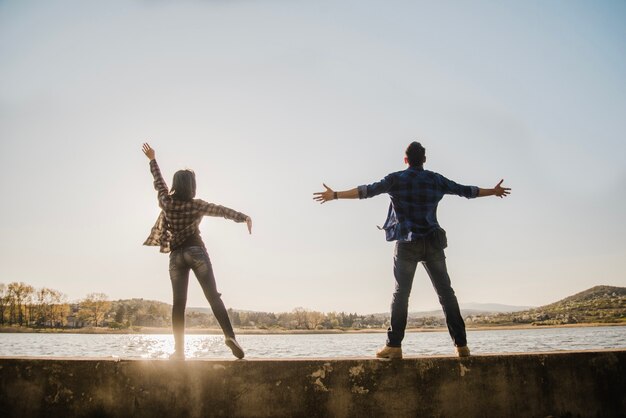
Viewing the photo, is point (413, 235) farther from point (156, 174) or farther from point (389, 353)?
point (156, 174)

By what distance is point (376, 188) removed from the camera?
4.68 metres

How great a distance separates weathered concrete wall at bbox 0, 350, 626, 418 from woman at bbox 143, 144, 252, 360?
0.94 metres

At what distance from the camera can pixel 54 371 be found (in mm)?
3807

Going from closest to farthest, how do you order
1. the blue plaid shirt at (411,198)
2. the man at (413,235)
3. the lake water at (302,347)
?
the man at (413,235) < the blue plaid shirt at (411,198) < the lake water at (302,347)

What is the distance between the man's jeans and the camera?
4.48 meters

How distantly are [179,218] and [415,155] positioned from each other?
9.89 ft

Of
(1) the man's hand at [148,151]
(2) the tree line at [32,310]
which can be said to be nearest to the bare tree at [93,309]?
(2) the tree line at [32,310]

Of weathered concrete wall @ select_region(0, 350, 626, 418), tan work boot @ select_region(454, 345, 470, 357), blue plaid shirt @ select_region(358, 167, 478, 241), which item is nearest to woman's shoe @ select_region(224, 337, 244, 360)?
weathered concrete wall @ select_region(0, 350, 626, 418)

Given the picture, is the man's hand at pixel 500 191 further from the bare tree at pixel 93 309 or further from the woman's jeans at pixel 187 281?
the bare tree at pixel 93 309

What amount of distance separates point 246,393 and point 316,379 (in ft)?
2.18

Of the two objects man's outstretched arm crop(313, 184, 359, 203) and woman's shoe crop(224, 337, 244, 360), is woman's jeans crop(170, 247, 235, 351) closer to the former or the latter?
woman's shoe crop(224, 337, 244, 360)

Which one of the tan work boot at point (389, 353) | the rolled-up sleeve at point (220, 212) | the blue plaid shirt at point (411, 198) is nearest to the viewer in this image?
→ the tan work boot at point (389, 353)

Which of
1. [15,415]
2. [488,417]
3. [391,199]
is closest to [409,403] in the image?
[488,417]

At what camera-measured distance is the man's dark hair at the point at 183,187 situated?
4.93 m
